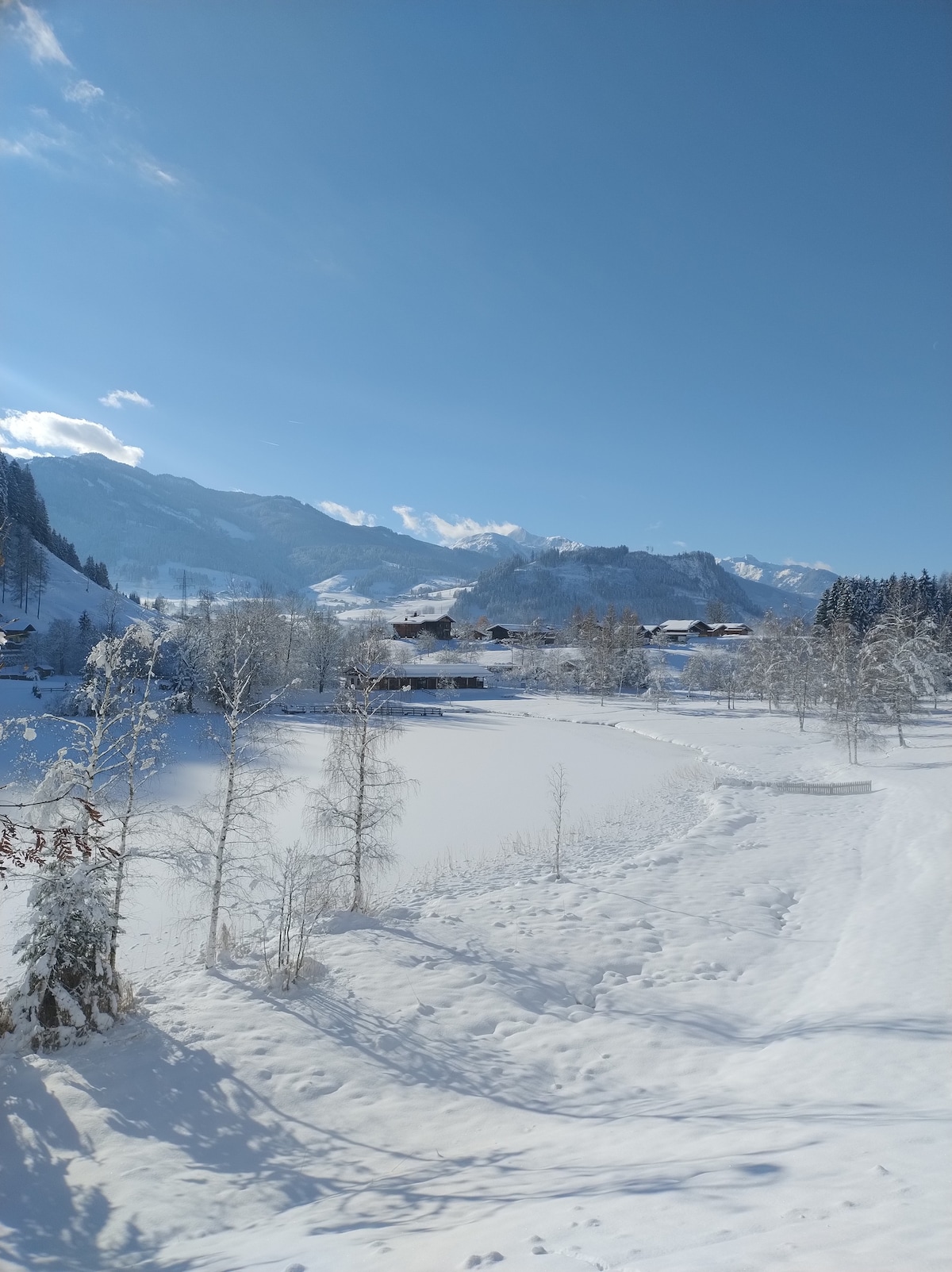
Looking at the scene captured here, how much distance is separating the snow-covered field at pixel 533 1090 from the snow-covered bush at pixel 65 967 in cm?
49

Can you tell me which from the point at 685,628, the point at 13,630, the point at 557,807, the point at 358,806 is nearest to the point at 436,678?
the point at 13,630

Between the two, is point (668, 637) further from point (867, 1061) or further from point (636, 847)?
point (867, 1061)

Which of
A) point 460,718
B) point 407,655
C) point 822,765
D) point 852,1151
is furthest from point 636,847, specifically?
point 407,655

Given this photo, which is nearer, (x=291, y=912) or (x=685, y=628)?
(x=291, y=912)

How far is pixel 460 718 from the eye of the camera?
218 feet

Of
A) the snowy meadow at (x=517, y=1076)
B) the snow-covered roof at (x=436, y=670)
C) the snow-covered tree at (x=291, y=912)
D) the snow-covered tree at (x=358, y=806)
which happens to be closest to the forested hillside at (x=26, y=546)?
the snow-covered roof at (x=436, y=670)

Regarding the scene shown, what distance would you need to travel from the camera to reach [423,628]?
139250 mm

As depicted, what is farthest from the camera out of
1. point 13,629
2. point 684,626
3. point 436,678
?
point 684,626

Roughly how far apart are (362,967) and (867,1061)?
8.91 meters

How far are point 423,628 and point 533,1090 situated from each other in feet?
429

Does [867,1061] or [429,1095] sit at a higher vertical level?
[867,1061]

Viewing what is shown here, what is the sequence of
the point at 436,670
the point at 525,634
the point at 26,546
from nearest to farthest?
the point at 436,670 → the point at 26,546 → the point at 525,634

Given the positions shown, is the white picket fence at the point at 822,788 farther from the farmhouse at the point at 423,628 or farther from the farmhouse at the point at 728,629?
the farmhouse at the point at 728,629

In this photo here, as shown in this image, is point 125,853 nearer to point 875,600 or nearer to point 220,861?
point 220,861
